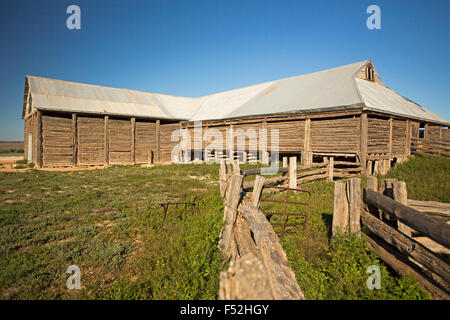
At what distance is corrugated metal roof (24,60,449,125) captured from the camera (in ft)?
48.8

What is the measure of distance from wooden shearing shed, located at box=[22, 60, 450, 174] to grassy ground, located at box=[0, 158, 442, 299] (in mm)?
6336

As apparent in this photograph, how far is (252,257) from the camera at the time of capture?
6.66 ft

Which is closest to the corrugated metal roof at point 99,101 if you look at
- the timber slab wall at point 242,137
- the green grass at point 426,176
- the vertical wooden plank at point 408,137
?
the timber slab wall at point 242,137

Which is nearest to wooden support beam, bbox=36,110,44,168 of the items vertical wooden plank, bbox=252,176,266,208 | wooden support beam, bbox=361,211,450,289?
vertical wooden plank, bbox=252,176,266,208

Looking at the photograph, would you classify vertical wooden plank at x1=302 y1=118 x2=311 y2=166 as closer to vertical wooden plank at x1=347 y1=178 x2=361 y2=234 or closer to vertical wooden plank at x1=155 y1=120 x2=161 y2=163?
vertical wooden plank at x1=347 y1=178 x2=361 y2=234

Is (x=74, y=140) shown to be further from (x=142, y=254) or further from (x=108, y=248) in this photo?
(x=142, y=254)

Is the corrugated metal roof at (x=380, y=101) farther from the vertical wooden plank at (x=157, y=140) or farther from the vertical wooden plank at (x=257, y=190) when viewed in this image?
the vertical wooden plank at (x=157, y=140)

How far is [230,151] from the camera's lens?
2022cm

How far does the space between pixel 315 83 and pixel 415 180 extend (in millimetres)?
9887

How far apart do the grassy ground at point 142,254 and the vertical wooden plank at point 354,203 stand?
0.78 ft

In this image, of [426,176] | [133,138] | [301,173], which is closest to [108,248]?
Answer: [301,173]

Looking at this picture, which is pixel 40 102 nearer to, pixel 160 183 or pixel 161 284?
pixel 160 183

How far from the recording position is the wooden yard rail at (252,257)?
1878mm

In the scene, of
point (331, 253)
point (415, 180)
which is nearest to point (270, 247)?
point (331, 253)
